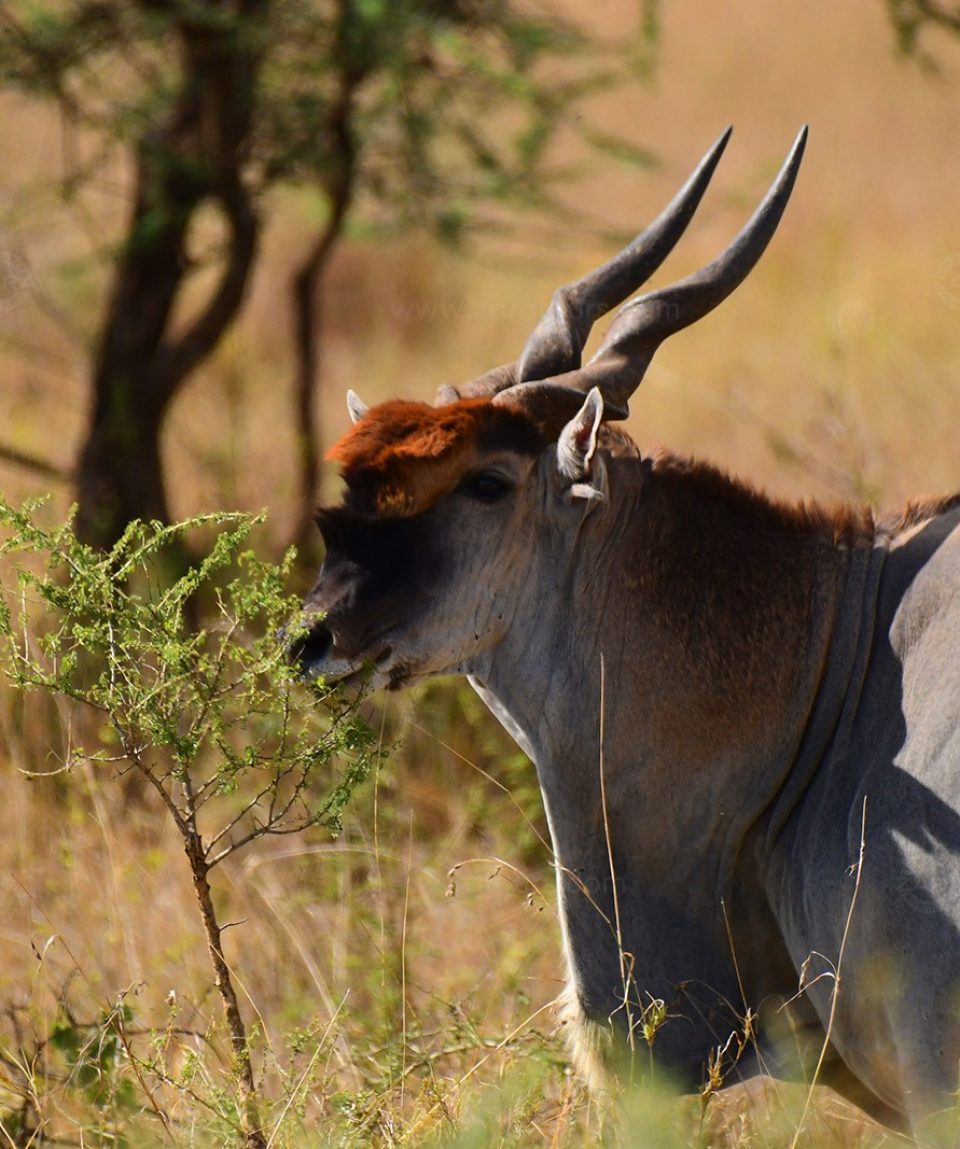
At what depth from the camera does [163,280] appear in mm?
6969

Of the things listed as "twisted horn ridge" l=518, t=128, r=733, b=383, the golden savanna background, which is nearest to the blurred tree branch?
the golden savanna background

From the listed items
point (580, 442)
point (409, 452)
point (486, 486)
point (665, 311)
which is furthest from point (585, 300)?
point (409, 452)

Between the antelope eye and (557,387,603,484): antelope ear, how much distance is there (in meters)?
0.13

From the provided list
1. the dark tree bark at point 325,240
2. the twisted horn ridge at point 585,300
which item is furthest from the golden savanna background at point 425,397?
the twisted horn ridge at point 585,300

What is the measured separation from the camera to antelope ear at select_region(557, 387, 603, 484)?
128 inches

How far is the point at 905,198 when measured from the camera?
15.9 m

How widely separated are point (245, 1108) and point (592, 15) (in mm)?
22174

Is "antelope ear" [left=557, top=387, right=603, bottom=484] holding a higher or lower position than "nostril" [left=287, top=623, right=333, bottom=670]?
higher

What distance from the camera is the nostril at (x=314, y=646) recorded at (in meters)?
3.20

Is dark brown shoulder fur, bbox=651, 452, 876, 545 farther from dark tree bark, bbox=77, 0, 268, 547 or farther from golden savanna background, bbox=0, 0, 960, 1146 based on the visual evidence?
dark tree bark, bbox=77, 0, 268, 547

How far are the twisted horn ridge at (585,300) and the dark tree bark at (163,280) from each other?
348 centimetres

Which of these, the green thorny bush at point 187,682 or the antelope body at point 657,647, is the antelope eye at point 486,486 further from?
the green thorny bush at point 187,682

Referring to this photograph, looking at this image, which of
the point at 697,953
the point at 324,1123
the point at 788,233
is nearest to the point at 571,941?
the point at 697,953

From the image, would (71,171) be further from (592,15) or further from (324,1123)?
(592,15)
